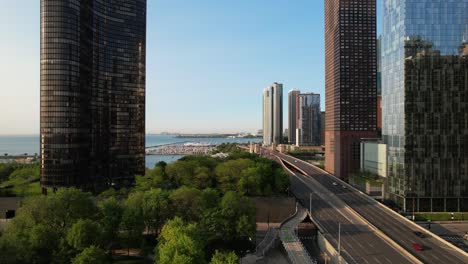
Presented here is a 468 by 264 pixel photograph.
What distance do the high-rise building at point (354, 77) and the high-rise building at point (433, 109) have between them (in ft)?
162

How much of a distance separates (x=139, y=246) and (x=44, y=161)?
4386 cm

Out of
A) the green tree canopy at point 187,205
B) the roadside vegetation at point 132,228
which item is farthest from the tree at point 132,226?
the green tree canopy at point 187,205

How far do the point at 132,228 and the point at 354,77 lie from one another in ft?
371

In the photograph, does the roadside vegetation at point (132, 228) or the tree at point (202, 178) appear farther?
the tree at point (202, 178)

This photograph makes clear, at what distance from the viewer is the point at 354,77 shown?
A: 14212 centimetres

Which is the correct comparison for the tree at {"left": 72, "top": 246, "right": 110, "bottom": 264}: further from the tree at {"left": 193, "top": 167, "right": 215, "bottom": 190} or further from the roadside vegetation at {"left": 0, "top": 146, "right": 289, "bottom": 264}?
the tree at {"left": 193, "top": 167, "right": 215, "bottom": 190}

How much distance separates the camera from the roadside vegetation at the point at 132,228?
42.3m

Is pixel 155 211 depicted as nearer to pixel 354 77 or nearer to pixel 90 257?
pixel 90 257

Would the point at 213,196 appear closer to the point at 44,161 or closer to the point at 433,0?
the point at 44,161

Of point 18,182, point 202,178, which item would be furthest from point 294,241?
point 18,182

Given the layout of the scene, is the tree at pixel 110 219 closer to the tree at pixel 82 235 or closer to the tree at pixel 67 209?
the tree at pixel 67 209

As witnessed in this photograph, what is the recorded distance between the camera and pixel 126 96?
118 metres

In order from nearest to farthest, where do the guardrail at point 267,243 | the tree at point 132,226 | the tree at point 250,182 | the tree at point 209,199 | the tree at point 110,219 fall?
the tree at point 110,219 → the tree at point 132,226 → the guardrail at point 267,243 → the tree at point 209,199 → the tree at point 250,182

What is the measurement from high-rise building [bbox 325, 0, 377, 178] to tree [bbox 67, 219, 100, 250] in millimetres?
110400
